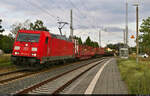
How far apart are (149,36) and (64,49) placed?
735 inches

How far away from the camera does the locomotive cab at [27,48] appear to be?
1420 cm

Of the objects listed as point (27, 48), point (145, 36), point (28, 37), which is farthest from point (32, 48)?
point (145, 36)

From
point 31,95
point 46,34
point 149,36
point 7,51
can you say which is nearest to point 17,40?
point 46,34

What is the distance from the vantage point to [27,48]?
14.5 metres

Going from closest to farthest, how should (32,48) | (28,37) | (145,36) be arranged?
(32,48) < (28,37) < (145,36)

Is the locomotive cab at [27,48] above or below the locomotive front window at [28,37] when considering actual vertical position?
below

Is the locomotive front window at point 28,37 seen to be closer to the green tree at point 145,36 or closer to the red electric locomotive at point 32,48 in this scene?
the red electric locomotive at point 32,48

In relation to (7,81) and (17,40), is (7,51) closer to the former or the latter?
(17,40)

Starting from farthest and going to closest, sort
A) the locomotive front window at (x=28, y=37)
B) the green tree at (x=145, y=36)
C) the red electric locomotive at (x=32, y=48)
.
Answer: the green tree at (x=145, y=36), the locomotive front window at (x=28, y=37), the red electric locomotive at (x=32, y=48)

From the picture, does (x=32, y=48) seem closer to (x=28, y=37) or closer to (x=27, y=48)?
(x=27, y=48)

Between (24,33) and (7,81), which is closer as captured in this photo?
(7,81)

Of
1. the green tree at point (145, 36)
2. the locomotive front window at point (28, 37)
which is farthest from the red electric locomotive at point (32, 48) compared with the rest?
the green tree at point (145, 36)

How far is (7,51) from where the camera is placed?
6047 cm

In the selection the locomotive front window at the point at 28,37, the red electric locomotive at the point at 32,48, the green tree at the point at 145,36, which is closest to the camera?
the red electric locomotive at the point at 32,48
